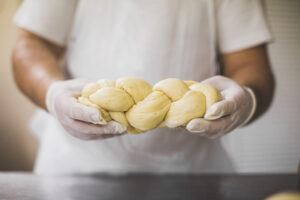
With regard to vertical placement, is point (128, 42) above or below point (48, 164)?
above

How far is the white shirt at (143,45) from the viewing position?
2.92ft

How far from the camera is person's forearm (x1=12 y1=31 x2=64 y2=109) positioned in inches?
32.4

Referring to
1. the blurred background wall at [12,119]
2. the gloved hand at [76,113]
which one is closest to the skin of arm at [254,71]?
the gloved hand at [76,113]

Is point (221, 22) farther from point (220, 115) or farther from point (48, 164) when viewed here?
point (48, 164)

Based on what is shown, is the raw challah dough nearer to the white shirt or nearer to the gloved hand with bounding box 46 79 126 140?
the gloved hand with bounding box 46 79 126 140

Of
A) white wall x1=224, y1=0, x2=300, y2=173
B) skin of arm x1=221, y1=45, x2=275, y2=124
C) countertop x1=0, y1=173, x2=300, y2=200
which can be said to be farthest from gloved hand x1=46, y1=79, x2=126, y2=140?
white wall x1=224, y1=0, x2=300, y2=173

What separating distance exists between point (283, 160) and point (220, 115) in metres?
0.50

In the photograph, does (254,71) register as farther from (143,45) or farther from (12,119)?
(12,119)

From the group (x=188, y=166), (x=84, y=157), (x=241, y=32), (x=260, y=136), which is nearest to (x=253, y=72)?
(x=241, y=32)

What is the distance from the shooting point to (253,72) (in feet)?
2.82

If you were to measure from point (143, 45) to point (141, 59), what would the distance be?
5cm

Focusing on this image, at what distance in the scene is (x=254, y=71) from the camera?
86 cm

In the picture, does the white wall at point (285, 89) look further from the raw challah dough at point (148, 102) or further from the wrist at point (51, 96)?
the wrist at point (51, 96)

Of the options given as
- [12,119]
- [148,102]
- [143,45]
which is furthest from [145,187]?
[12,119]
